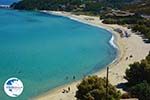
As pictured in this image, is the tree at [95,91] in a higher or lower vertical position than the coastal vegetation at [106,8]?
higher

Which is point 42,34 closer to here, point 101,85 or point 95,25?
point 95,25

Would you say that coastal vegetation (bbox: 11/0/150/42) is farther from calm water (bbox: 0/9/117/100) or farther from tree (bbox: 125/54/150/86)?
tree (bbox: 125/54/150/86)

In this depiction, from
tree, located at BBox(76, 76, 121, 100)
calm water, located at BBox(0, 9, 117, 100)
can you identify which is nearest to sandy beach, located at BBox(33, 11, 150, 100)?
calm water, located at BBox(0, 9, 117, 100)

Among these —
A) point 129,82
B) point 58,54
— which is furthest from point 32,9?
point 129,82

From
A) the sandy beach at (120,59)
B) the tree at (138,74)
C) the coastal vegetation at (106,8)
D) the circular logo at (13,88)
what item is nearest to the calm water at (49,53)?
the sandy beach at (120,59)

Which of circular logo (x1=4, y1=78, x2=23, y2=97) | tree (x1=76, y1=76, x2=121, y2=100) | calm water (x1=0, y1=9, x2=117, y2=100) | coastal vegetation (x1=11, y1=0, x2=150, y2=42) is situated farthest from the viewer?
coastal vegetation (x1=11, y1=0, x2=150, y2=42)

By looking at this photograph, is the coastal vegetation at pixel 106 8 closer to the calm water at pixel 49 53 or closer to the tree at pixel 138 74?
the calm water at pixel 49 53

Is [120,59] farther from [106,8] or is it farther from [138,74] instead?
[106,8]
